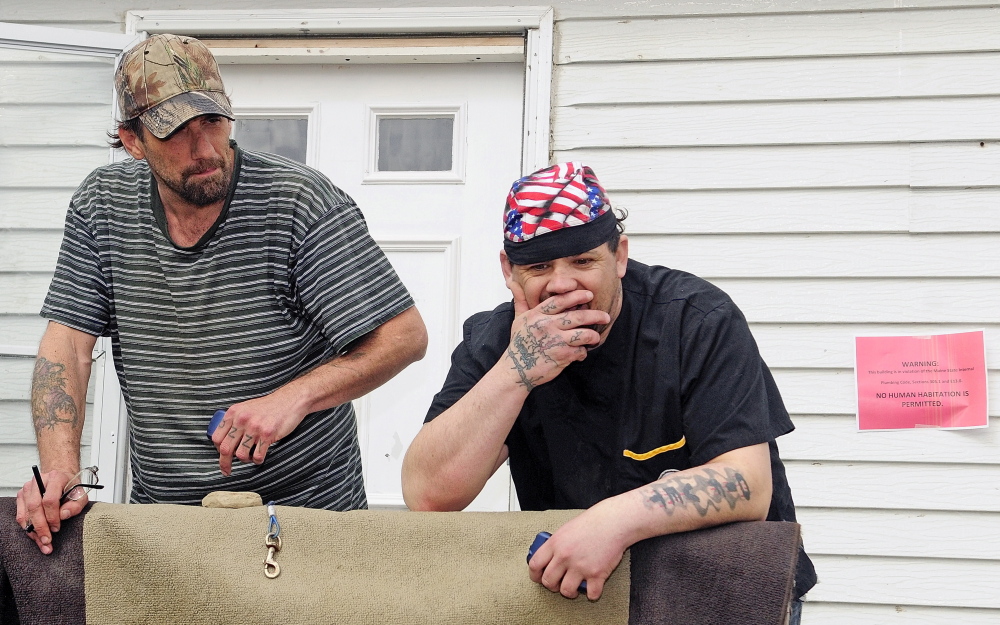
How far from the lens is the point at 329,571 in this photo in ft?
5.10

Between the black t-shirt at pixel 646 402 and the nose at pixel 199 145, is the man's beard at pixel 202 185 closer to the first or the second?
the nose at pixel 199 145

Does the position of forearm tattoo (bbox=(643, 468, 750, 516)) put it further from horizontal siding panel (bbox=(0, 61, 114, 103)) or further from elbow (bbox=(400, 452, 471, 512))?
horizontal siding panel (bbox=(0, 61, 114, 103))

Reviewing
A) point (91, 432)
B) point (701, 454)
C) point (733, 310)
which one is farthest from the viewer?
point (91, 432)

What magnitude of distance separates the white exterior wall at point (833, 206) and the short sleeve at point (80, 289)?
126cm

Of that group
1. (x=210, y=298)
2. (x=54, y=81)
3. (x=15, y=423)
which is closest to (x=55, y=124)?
(x=54, y=81)

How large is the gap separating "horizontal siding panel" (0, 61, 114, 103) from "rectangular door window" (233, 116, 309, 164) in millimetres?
524

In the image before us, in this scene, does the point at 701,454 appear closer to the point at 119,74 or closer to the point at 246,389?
the point at 246,389

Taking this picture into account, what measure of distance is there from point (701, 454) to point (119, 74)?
1583 millimetres

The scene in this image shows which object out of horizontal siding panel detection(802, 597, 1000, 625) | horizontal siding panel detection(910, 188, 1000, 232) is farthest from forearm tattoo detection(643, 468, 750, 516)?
horizontal siding panel detection(910, 188, 1000, 232)

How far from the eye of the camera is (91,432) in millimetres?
3604

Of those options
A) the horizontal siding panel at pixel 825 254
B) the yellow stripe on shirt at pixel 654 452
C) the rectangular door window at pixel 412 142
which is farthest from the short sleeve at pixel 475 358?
the rectangular door window at pixel 412 142

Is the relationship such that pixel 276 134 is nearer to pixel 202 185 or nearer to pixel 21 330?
pixel 21 330

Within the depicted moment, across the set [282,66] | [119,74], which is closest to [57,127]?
[282,66]

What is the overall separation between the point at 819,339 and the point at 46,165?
8.97ft
